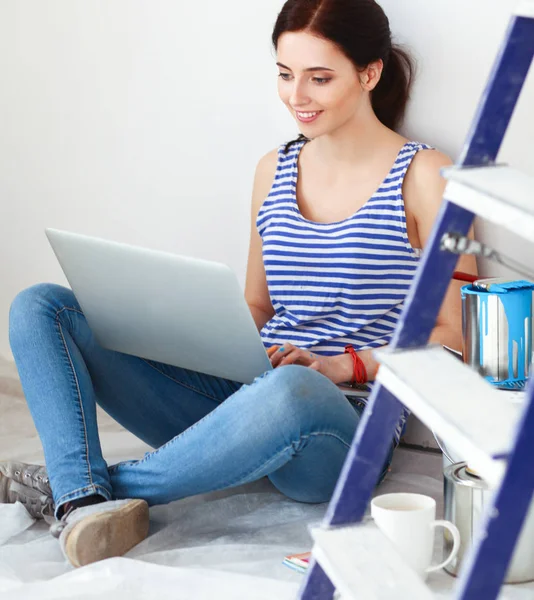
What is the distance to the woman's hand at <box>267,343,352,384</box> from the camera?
1.69 meters

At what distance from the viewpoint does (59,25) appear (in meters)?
2.42

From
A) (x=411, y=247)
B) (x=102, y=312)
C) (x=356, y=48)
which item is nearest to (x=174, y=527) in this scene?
(x=102, y=312)

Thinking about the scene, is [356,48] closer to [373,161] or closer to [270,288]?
[373,161]

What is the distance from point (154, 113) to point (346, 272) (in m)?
0.78

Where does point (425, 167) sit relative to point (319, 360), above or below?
above

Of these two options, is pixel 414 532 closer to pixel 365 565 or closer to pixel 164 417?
pixel 365 565

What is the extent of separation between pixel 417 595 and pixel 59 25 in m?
1.93

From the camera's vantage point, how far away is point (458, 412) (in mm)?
851

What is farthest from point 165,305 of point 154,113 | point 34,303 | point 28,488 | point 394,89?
point 154,113

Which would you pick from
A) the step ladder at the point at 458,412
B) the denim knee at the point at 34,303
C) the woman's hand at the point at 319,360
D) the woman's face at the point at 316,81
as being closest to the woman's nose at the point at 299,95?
the woman's face at the point at 316,81

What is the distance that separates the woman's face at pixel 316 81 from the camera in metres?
1.74

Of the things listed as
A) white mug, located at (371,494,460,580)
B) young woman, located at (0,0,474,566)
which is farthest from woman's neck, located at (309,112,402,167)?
white mug, located at (371,494,460,580)

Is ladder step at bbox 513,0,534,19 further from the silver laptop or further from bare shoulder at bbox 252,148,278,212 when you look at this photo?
bare shoulder at bbox 252,148,278,212

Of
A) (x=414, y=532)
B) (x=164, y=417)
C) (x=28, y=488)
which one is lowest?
(x=28, y=488)
